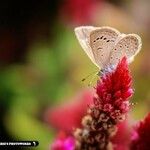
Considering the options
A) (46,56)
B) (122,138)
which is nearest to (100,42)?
(122,138)

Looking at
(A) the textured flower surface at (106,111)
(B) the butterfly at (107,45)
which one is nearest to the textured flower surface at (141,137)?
(A) the textured flower surface at (106,111)

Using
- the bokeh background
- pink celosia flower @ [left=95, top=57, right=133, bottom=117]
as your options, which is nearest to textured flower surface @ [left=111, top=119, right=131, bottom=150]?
pink celosia flower @ [left=95, top=57, right=133, bottom=117]

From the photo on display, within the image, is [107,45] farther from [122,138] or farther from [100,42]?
[122,138]

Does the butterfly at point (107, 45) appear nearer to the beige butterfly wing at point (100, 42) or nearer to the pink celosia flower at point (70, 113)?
the beige butterfly wing at point (100, 42)

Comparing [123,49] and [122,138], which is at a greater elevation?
[123,49]

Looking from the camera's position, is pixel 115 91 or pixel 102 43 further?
pixel 102 43

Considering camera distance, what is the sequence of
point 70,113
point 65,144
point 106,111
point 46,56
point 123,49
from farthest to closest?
point 46,56 → point 70,113 → point 123,49 → point 65,144 → point 106,111

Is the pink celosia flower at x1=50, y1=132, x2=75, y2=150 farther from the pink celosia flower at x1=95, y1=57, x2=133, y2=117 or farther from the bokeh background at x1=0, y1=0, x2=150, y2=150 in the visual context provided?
the bokeh background at x1=0, y1=0, x2=150, y2=150
